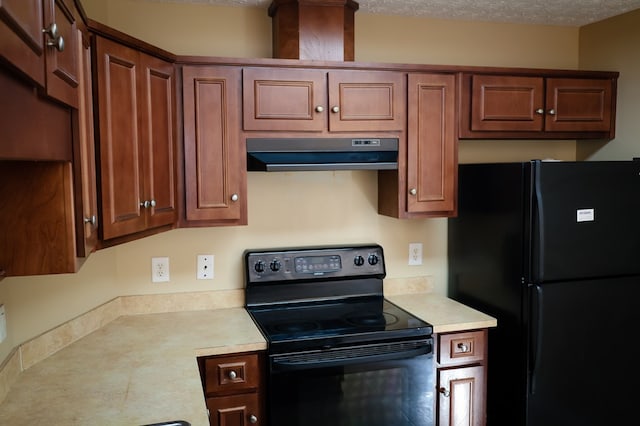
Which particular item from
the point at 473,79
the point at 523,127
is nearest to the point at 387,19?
the point at 473,79

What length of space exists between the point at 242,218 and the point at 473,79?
130 centimetres

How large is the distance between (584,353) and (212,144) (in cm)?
192

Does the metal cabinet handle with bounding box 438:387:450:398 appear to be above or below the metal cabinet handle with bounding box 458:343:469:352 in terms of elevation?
below

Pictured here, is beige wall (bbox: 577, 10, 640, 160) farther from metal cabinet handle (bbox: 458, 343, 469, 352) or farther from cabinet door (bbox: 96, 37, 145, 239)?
cabinet door (bbox: 96, 37, 145, 239)

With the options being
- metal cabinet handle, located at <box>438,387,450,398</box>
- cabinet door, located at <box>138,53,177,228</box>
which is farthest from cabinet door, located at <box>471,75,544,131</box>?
cabinet door, located at <box>138,53,177,228</box>

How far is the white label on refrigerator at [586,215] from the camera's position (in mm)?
2355

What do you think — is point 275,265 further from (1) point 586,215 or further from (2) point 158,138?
(1) point 586,215

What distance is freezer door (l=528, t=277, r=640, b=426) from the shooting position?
2.36 meters

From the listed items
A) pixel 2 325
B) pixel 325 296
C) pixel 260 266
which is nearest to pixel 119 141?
pixel 2 325

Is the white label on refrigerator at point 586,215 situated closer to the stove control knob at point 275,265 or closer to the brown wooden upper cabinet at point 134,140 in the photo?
the stove control knob at point 275,265

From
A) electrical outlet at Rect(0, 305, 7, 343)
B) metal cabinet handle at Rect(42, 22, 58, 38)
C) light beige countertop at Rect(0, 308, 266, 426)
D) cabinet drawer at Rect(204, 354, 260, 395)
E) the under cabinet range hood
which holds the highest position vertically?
metal cabinet handle at Rect(42, 22, 58, 38)

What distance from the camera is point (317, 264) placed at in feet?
8.87

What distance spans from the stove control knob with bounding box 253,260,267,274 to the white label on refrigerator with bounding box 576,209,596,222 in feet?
4.81

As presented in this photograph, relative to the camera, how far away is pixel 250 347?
2139 mm
